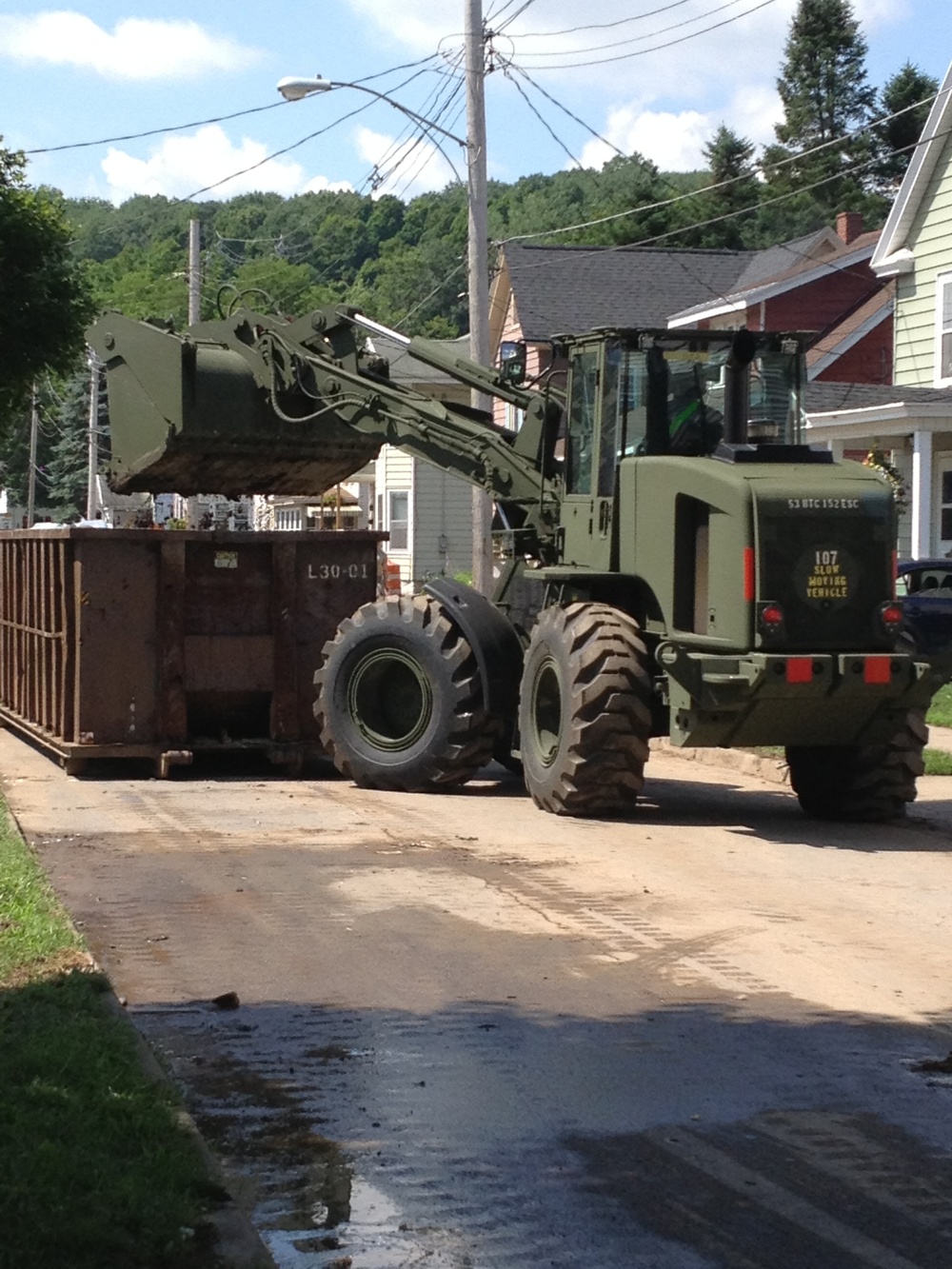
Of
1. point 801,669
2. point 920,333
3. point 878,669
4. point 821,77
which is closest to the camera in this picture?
point 801,669

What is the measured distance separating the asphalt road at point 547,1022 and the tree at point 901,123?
6716 centimetres

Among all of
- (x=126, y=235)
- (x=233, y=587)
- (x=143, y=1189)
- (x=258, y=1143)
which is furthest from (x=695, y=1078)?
(x=126, y=235)

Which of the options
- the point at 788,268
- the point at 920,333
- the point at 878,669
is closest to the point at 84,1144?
the point at 878,669

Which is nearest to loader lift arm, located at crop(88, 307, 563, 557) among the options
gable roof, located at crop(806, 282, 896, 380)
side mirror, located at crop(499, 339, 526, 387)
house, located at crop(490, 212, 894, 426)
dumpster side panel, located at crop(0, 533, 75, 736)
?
side mirror, located at crop(499, 339, 526, 387)

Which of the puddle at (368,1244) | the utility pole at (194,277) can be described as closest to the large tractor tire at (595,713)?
the puddle at (368,1244)

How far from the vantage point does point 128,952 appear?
8.35 meters

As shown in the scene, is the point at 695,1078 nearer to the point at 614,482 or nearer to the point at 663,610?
the point at 663,610

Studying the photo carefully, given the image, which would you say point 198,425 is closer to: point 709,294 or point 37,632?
point 37,632

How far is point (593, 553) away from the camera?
43.0ft

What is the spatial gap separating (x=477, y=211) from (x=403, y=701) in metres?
8.83

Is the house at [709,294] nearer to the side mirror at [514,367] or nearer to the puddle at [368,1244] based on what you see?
the side mirror at [514,367]

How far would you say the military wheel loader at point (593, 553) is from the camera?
11.8 m

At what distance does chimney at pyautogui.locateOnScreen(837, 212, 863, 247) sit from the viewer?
47188 millimetres

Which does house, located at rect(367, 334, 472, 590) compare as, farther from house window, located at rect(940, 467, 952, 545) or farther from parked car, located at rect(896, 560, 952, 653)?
parked car, located at rect(896, 560, 952, 653)
